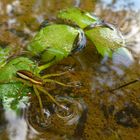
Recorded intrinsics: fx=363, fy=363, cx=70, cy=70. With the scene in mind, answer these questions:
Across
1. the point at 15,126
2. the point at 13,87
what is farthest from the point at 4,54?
the point at 15,126

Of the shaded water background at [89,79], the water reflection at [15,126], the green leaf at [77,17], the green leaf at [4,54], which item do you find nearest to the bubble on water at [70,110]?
the shaded water background at [89,79]

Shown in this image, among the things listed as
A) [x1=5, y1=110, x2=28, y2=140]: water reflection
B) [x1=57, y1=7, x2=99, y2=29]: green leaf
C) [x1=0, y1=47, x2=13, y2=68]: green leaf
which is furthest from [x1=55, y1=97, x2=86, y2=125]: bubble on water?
[x1=57, y1=7, x2=99, y2=29]: green leaf

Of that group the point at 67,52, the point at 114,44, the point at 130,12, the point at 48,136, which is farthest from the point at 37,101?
the point at 130,12

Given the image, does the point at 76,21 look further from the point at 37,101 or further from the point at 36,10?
the point at 37,101

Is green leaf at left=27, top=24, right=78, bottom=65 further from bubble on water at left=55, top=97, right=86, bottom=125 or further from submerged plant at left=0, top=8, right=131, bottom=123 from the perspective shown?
bubble on water at left=55, top=97, right=86, bottom=125

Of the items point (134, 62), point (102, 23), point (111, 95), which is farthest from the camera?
point (102, 23)

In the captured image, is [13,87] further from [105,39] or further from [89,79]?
[105,39]

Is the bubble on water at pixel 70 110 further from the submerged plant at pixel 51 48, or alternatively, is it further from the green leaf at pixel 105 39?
the green leaf at pixel 105 39
